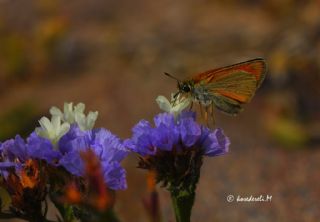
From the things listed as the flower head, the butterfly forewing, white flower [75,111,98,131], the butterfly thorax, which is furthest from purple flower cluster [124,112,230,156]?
the butterfly forewing

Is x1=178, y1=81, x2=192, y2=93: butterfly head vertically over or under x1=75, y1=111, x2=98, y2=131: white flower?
over

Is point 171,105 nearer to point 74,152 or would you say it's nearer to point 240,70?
point 74,152

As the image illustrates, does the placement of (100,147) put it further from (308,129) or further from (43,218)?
(308,129)

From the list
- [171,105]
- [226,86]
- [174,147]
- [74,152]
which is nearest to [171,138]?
[174,147]

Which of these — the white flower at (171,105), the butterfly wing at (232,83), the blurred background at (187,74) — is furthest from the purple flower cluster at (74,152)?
the blurred background at (187,74)

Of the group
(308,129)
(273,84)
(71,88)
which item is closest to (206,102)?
(308,129)

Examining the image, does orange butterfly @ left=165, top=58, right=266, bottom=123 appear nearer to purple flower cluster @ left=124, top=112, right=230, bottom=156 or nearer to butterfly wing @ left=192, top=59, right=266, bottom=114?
butterfly wing @ left=192, top=59, right=266, bottom=114

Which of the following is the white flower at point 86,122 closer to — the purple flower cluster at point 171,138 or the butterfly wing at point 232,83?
the purple flower cluster at point 171,138
